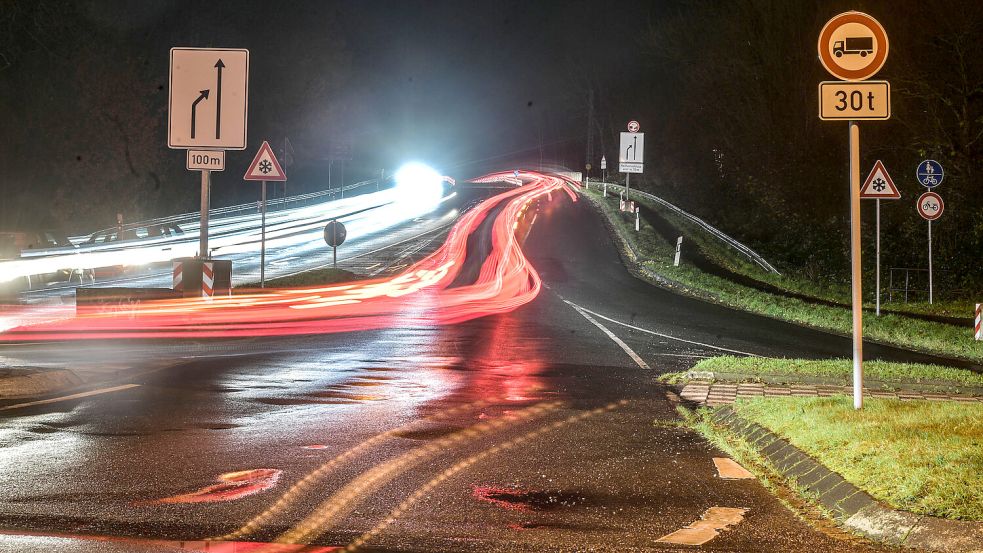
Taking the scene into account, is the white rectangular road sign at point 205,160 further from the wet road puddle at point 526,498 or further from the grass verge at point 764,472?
the wet road puddle at point 526,498

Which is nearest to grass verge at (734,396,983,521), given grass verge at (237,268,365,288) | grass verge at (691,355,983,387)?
grass verge at (691,355,983,387)

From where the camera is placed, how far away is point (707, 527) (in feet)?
20.3

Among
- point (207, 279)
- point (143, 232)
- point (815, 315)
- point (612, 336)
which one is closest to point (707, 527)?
point (612, 336)

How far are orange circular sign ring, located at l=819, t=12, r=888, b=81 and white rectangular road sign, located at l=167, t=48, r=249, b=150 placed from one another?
1034cm

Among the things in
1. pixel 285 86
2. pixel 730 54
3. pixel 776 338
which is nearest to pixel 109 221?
pixel 285 86

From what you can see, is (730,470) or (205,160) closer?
(730,470)

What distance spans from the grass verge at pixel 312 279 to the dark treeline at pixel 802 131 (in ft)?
58.7

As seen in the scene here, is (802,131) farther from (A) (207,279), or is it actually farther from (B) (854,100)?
(B) (854,100)

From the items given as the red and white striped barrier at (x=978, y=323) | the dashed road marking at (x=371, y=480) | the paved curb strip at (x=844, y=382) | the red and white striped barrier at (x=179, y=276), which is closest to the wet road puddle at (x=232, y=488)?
the dashed road marking at (x=371, y=480)

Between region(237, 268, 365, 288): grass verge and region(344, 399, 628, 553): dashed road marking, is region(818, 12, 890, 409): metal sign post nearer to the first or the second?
region(344, 399, 628, 553): dashed road marking

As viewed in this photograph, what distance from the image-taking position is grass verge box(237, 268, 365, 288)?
2835cm

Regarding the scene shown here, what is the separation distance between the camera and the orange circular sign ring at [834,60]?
9706mm

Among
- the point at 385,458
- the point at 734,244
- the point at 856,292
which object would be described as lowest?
the point at 385,458

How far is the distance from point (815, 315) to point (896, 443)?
15.7 meters
